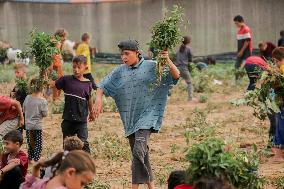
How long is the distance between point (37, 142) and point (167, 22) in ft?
9.27

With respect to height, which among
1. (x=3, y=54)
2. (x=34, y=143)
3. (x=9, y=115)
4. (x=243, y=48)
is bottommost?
(x=34, y=143)

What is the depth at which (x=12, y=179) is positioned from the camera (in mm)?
7137

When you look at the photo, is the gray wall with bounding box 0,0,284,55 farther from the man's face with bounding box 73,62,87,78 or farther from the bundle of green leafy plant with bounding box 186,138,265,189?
the bundle of green leafy plant with bounding box 186,138,265,189

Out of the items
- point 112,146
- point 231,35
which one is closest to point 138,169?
point 112,146

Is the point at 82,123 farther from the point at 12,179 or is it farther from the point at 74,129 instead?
the point at 12,179

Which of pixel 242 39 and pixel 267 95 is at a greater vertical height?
pixel 242 39

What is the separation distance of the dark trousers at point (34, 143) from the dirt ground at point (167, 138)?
84cm

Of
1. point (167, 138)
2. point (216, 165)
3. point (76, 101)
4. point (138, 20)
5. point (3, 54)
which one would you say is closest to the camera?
point (216, 165)

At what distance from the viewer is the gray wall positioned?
26.8 m

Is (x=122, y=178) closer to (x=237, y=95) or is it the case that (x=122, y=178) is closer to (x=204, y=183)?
(x=204, y=183)

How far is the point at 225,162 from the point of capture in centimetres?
567

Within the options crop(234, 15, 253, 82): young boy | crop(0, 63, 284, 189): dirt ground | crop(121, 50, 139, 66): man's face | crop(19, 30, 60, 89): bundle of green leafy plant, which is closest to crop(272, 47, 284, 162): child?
crop(0, 63, 284, 189): dirt ground

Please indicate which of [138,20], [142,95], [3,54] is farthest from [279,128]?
[138,20]

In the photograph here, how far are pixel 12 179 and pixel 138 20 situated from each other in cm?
2092
